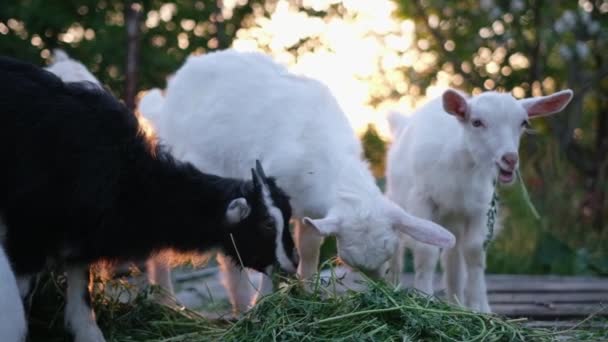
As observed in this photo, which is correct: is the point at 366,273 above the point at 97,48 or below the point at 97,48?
below

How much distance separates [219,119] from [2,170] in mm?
1654

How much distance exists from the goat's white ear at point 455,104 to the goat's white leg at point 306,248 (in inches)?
45.3

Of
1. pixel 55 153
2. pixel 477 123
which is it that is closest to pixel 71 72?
pixel 55 153

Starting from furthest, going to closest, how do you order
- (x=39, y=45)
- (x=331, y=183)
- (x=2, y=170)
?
(x=39, y=45)
(x=331, y=183)
(x=2, y=170)

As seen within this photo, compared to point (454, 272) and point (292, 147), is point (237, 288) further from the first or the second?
point (454, 272)

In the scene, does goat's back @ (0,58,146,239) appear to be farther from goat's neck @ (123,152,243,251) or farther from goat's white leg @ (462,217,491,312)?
goat's white leg @ (462,217,491,312)

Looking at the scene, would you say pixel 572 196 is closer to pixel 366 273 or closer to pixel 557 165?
pixel 557 165

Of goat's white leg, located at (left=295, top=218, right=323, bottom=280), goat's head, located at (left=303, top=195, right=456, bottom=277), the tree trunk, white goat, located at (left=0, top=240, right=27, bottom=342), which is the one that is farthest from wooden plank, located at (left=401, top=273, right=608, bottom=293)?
white goat, located at (left=0, top=240, right=27, bottom=342)

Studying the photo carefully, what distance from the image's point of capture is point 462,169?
5.97 metres

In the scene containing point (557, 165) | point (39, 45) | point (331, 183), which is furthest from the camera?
point (557, 165)

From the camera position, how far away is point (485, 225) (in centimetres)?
614

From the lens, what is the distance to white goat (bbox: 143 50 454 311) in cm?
521

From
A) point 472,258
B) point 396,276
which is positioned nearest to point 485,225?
point 472,258

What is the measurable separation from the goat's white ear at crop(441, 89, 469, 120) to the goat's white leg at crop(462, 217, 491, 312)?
72 cm
